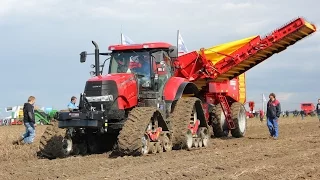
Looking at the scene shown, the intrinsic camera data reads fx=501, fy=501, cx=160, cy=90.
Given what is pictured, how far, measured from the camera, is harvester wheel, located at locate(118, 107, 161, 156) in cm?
955

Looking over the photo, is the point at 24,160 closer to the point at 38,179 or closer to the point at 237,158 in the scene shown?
the point at 38,179

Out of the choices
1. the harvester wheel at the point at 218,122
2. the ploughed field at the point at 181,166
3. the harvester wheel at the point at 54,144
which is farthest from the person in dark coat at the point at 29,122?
the harvester wheel at the point at 218,122

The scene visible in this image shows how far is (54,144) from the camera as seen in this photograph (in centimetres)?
1061

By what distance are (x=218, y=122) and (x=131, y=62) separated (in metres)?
5.32

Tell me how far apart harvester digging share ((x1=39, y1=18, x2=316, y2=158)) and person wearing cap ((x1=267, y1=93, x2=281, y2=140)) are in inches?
75.6

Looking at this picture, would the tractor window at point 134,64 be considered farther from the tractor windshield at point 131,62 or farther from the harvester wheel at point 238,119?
the harvester wheel at point 238,119

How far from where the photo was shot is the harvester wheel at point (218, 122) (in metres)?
16.0

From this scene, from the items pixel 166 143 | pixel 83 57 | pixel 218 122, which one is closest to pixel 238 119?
pixel 218 122

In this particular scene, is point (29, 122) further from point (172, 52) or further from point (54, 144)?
point (172, 52)

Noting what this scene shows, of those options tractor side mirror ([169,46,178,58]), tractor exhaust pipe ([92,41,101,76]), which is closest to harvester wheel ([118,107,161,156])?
tractor exhaust pipe ([92,41,101,76])

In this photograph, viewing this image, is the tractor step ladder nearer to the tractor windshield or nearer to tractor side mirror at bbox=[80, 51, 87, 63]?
the tractor windshield

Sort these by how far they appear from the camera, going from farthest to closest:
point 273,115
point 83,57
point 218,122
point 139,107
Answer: point 218,122
point 273,115
point 83,57
point 139,107

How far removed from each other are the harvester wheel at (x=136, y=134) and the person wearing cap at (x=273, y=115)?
21.6 feet

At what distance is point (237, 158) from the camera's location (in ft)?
30.8
